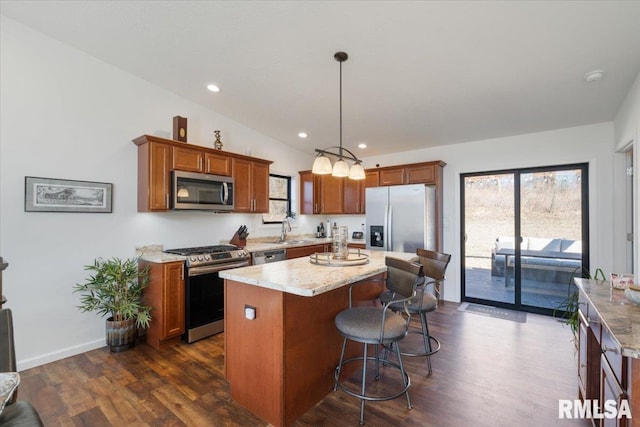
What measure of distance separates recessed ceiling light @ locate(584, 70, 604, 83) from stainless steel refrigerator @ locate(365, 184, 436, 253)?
211 cm

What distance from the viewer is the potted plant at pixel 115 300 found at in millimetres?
2951

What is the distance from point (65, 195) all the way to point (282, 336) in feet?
9.02

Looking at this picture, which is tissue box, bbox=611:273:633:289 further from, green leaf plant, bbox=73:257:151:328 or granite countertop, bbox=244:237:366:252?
green leaf plant, bbox=73:257:151:328

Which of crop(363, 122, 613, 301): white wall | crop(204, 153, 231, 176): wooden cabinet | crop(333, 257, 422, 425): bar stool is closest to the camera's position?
crop(333, 257, 422, 425): bar stool

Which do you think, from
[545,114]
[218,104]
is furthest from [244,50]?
[545,114]

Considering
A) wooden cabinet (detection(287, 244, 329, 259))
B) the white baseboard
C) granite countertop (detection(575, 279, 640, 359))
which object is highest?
granite countertop (detection(575, 279, 640, 359))

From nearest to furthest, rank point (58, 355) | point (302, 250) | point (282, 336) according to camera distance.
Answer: point (282, 336) → point (58, 355) → point (302, 250)

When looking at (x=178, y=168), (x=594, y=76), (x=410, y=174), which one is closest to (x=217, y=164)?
(x=178, y=168)

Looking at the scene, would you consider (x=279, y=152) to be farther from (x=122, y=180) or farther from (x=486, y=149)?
(x=486, y=149)

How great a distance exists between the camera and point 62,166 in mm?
2926

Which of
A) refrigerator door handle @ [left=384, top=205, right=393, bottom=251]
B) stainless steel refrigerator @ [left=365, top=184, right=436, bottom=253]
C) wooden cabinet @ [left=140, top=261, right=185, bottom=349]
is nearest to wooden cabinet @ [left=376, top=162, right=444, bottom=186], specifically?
stainless steel refrigerator @ [left=365, top=184, right=436, bottom=253]

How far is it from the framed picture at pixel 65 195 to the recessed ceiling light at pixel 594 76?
Answer: 4.84 meters

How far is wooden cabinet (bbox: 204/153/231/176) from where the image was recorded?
3.71 metres

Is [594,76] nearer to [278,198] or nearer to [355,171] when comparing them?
[355,171]
